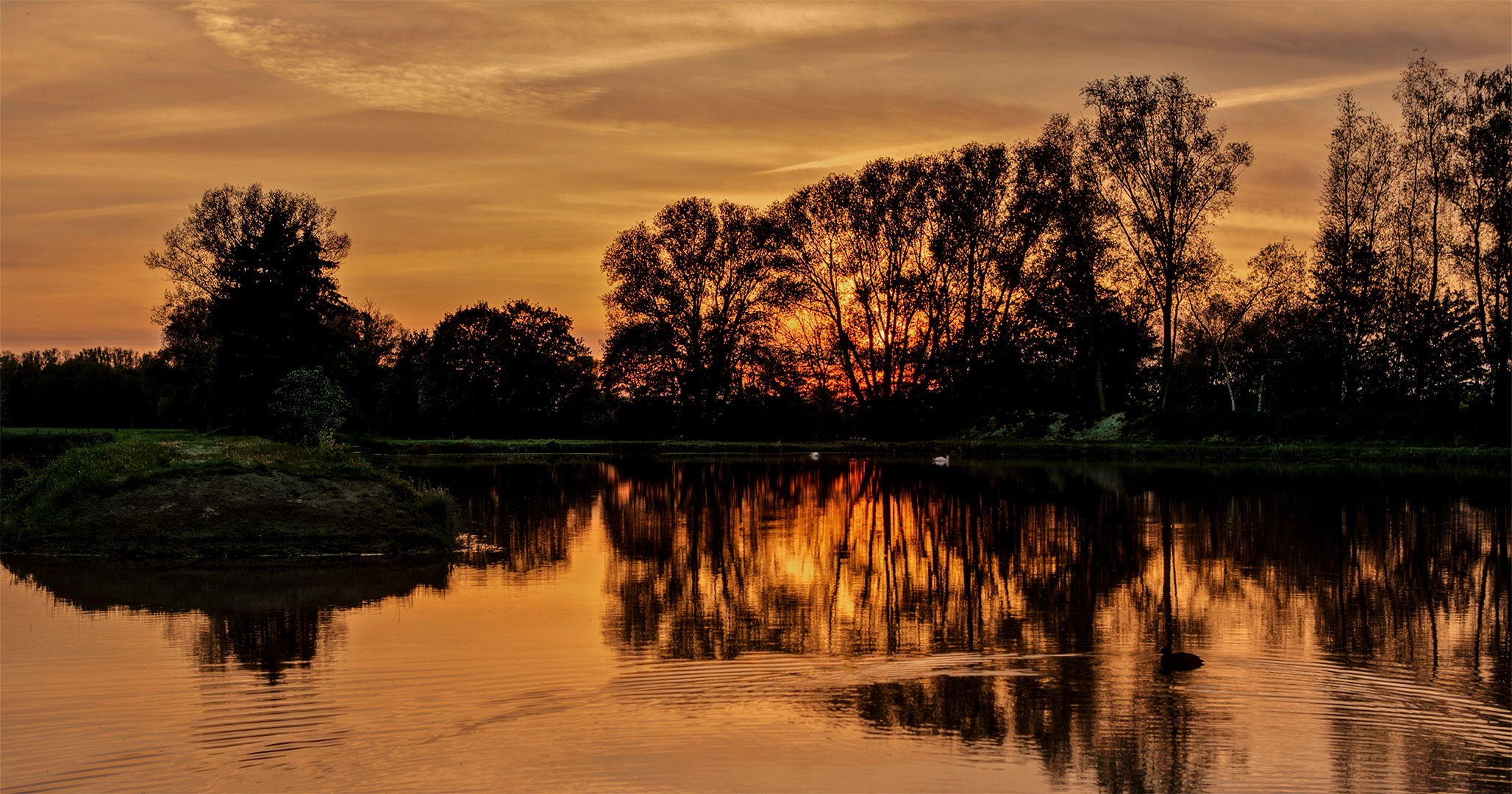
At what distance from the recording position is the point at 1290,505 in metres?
27.6

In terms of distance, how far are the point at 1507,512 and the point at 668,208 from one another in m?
54.9

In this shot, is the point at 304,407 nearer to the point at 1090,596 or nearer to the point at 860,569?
the point at 860,569

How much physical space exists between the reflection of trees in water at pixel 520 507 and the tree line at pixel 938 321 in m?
8.90

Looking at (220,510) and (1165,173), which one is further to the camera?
(1165,173)

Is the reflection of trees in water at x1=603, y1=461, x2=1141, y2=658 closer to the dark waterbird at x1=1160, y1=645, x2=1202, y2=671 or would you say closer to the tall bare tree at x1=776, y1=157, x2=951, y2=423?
the dark waterbird at x1=1160, y1=645, x2=1202, y2=671

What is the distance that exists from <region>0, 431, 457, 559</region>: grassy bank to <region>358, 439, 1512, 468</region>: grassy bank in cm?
3462

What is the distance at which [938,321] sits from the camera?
67.5 metres

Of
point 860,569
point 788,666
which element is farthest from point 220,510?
point 788,666

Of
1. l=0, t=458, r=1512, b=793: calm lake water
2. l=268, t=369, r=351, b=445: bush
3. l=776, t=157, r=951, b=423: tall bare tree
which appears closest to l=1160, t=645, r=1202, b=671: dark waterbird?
l=0, t=458, r=1512, b=793: calm lake water

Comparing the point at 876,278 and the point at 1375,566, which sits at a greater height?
the point at 876,278

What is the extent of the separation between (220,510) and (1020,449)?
43.4 metres

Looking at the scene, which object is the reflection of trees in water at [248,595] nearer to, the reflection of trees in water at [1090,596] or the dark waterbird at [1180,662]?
the reflection of trees in water at [1090,596]

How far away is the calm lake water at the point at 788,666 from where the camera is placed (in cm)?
843

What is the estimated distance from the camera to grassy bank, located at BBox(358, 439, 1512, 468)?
43594 mm
